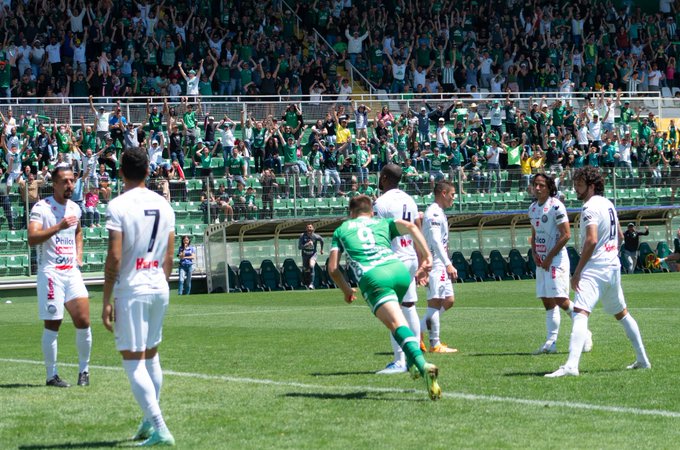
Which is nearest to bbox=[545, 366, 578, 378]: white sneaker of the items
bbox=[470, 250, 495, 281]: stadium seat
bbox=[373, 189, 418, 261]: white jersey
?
bbox=[373, 189, 418, 261]: white jersey

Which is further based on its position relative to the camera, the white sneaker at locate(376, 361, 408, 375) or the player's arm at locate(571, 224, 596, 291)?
the white sneaker at locate(376, 361, 408, 375)

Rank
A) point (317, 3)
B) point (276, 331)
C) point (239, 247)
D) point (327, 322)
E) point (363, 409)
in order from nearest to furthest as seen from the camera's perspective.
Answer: point (363, 409), point (276, 331), point (327, 322), point (239, 247), point (317, 3)

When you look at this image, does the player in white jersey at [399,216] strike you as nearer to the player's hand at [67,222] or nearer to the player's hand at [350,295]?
the player's hand at [350,295]

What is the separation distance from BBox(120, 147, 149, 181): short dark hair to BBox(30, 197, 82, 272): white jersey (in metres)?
3.59

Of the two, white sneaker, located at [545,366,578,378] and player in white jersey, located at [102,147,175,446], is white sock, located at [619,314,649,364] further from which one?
player in white jersey, located at [102,147,175,446]

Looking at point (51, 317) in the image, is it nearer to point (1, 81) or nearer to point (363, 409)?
point (363, 409)

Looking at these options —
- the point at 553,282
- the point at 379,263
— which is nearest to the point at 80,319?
the point at 379,263

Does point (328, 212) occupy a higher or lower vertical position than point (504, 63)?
lower

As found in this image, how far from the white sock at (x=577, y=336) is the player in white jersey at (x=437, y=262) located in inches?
111

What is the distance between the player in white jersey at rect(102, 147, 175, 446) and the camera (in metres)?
8.40

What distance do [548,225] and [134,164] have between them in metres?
7.22

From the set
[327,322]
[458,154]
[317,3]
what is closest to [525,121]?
[458,154]

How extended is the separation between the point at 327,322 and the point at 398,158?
17870 mm

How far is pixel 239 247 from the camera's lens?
115 feet
